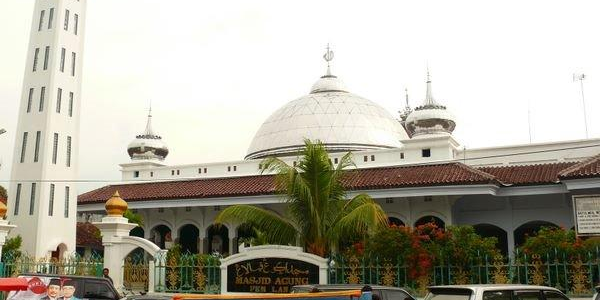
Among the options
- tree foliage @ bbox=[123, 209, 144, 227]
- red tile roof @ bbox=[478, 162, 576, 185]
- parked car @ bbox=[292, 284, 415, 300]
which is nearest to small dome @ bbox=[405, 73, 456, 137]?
red tile roof @ bbox=[478, 162, 576, 185]

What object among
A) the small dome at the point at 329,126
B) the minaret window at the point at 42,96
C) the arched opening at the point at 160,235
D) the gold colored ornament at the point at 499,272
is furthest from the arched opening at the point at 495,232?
the minaret window at the point at 42,96

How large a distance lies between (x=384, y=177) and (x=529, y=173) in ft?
17.6

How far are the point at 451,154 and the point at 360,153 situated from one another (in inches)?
167

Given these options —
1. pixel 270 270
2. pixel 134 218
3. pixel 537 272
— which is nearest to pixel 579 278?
pixel 537 272

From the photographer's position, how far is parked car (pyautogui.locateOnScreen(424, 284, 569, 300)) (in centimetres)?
805

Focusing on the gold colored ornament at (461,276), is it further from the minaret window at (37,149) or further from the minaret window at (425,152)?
the minaret window at (37,149)

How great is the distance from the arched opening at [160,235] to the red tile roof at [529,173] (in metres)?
15.0

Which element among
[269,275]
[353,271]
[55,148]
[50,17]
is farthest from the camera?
[50,17]

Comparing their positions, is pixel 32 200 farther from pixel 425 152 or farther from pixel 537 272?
pixel 537 272

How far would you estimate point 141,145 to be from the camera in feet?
116

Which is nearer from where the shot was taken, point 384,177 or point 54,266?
point 54,266

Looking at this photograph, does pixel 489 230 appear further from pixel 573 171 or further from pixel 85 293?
pixel 85 293

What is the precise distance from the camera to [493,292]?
8.12 m

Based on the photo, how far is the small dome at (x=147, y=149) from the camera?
35.4 metres
